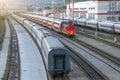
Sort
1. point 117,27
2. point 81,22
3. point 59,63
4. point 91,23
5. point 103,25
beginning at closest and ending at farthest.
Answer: point 59,63 < point 117,27 < point 103,25 < point 91,23 < point 81,22

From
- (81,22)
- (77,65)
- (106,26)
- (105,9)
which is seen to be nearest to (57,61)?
(77,65)

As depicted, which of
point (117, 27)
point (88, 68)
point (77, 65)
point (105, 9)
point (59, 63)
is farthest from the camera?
point (105, 9)

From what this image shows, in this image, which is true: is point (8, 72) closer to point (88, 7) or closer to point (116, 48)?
point (116, 48)

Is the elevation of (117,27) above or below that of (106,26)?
above

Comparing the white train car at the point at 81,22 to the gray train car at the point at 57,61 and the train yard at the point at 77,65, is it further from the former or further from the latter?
the gray train car at the point at 57,61

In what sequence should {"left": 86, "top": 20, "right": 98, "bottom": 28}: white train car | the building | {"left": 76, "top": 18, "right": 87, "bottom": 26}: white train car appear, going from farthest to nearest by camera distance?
the building → {"left": 76, "top": 18, "right": 87, "bottom": 26}: white train car → {"left": 86, "top": 20, "right": 98, "bottom": 28}: white train car

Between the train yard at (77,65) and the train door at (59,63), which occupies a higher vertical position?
the train door at (59,63)

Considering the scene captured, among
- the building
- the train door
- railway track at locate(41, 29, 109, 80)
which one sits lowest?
railway track at locate(41, 29, 109, 80)

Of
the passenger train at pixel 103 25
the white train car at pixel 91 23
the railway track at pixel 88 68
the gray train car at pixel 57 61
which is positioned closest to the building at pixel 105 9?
the passenger train at pixel 103 25

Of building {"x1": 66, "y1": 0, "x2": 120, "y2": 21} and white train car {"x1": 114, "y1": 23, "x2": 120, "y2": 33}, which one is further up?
building {"x1": 66, "y1": 0, "x2": 120, "y2": 21}

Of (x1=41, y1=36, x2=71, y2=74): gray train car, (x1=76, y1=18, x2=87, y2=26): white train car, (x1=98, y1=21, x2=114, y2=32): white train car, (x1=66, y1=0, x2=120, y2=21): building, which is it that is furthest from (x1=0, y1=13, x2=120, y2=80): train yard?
(x1=66, y1=0, x2=120, y2=21): building

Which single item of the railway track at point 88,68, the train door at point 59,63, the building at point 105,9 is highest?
the building at point 105,9

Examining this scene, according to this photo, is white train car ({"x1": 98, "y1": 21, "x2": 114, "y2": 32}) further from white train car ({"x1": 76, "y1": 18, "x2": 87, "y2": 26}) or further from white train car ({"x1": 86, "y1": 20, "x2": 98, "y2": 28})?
white train car ({"x1": 76, "y1": 18, "x2": 87, "y2": 26})

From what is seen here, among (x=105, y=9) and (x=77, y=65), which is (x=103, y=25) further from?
(x=77, y=65)
